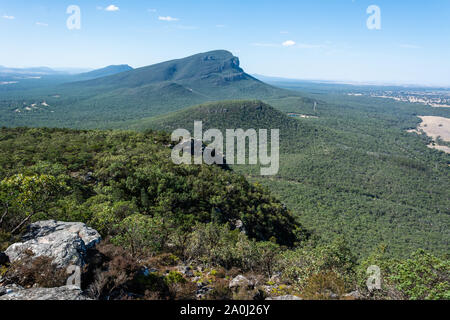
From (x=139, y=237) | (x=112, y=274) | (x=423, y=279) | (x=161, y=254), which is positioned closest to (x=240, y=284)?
(x=112, y=274)

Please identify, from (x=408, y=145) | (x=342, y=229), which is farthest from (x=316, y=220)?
(x=408, y=145)

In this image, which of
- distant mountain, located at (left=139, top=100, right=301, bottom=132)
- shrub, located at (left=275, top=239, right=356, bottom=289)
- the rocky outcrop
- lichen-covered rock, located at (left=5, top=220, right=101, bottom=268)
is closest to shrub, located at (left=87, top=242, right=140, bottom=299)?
lichen-covered rock, located at (left=5, top=220, right=101, bottom=268)

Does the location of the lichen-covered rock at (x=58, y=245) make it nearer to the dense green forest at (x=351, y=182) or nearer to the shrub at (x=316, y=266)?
the shrub at (x=316, y=266)

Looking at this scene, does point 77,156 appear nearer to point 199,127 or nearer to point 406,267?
point 406,267

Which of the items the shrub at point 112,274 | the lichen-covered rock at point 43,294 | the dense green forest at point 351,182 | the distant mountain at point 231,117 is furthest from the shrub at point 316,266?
the distant mountain at point 231,117

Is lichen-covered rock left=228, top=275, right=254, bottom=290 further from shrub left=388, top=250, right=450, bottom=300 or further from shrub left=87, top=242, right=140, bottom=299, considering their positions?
shrub left=388, top=250, right=450, bottom=300

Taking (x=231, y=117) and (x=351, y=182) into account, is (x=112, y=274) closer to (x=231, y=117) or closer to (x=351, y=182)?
(x=351, y=182)
